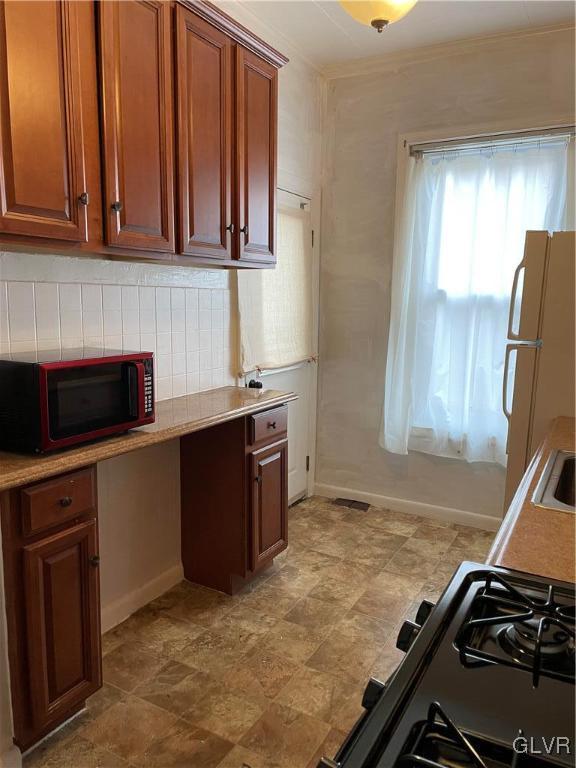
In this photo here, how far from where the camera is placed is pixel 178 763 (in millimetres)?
1800

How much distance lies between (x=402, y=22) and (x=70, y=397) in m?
2.75

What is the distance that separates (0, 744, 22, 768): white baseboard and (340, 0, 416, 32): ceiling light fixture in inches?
98.4

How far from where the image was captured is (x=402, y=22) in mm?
3133

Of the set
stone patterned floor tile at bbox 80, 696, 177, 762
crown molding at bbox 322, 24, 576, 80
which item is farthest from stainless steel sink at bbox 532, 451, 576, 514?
crown molding at bbox 322, 24, 576, 80

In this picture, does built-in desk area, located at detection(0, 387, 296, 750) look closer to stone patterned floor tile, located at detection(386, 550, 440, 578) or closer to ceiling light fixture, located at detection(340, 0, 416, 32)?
stone patterned floor tile, located at detection(386, 550, 440, 578)

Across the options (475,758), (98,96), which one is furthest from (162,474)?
(475,758)

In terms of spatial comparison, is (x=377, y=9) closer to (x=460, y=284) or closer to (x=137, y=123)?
(x=137, y=123)

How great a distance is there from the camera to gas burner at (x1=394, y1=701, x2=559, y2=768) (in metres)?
0.63

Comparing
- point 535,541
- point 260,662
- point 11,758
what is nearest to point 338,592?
point 260,662

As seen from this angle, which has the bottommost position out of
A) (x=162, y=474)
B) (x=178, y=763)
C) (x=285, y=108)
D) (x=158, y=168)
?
(x=178, y=763)

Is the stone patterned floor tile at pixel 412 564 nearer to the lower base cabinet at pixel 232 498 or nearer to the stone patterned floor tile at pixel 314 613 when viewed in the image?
the stone patterned floor tile at pixel 314 613

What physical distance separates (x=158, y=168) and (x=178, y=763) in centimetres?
202

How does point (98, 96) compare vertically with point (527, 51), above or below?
below

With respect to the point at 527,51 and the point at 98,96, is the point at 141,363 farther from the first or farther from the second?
the point at 527,51
